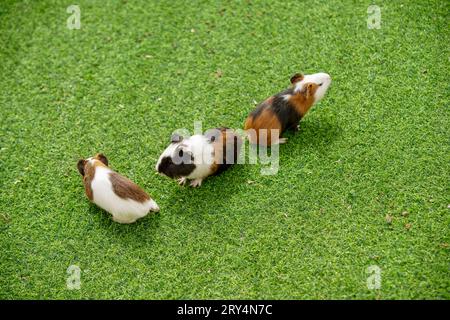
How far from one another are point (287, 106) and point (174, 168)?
0.88m

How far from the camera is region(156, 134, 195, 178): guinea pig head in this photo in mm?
3330

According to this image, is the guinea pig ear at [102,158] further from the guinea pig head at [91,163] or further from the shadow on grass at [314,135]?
the shadow on grass at [314,135]

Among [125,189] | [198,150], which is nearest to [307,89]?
[198,150]

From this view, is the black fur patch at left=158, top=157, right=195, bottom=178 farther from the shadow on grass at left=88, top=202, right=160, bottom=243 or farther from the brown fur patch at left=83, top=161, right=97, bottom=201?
the brown fur patch at left=83, top=161, right=97, bottom=201

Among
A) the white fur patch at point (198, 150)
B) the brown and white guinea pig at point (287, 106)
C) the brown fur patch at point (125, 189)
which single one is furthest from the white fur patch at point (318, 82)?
the brown fur patch at point (125, 189)

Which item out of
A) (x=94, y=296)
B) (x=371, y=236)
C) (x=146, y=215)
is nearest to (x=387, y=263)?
(x=371, y=236)

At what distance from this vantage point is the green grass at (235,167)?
3285 millimetres

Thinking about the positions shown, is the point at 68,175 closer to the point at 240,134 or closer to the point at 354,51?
the point at 240,134

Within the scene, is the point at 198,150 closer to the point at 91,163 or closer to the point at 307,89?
the point at 91,163

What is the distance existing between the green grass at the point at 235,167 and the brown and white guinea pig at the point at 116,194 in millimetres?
182

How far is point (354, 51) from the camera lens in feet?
13.7

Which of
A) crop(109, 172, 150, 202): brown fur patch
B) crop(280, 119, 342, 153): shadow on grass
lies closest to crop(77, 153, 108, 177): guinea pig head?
crop(109, 172, 150, 202): brown fur patch

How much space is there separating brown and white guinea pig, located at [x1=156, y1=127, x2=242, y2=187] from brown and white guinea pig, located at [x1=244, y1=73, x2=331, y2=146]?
0.57 feet

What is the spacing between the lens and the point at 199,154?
336 cm
